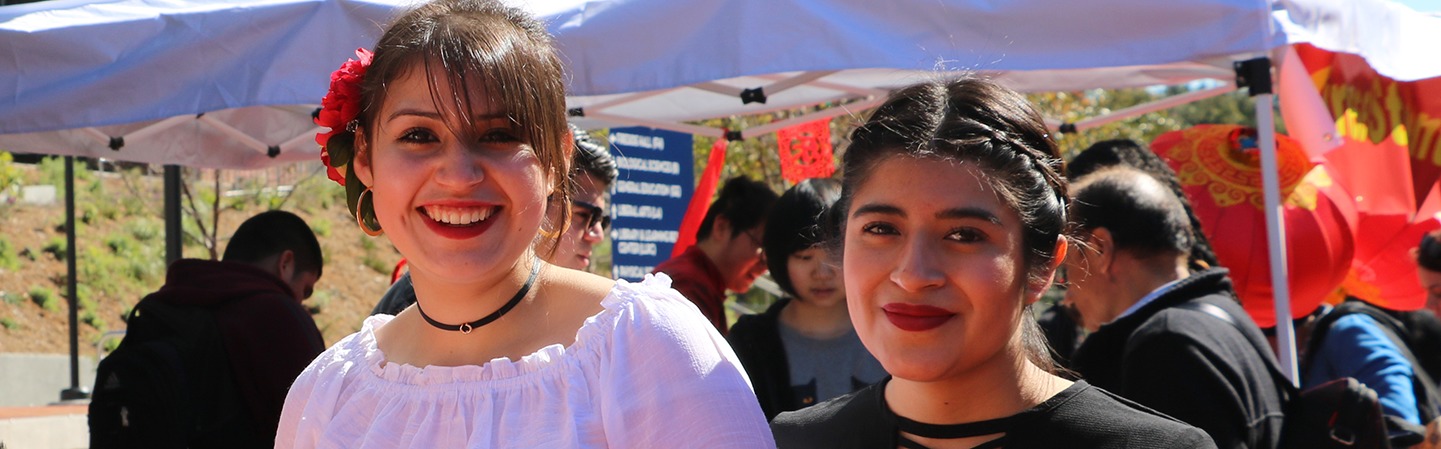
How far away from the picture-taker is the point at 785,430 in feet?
6.33

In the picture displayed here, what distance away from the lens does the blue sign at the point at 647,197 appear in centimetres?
748

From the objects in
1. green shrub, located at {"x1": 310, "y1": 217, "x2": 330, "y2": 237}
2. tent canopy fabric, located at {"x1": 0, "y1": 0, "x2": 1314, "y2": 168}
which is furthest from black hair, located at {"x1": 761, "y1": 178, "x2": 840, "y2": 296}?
green shrub, located at {"x1": 310, "y1": 217, "x2": 330, "y2": 237}

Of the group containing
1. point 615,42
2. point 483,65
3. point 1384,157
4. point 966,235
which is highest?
point 615,42

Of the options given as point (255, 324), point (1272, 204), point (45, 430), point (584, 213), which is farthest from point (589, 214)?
point (45, 430)

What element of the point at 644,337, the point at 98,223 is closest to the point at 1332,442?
the point at 644,337

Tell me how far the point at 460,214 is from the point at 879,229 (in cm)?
57

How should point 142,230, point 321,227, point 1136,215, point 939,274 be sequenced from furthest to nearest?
point 321,227, point 142,230, point 1136,215, point 939,274

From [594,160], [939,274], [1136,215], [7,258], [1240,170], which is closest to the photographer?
[939,274]

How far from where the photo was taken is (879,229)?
5.69ft

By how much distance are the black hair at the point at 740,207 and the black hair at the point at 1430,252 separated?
2208mm

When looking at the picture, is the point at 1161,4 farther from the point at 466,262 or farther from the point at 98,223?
the point at 98,223

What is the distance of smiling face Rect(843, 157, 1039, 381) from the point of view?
5.45 feet

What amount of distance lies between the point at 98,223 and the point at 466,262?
1913 cm

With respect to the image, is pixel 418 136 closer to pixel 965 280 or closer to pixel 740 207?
pixel 965 280
